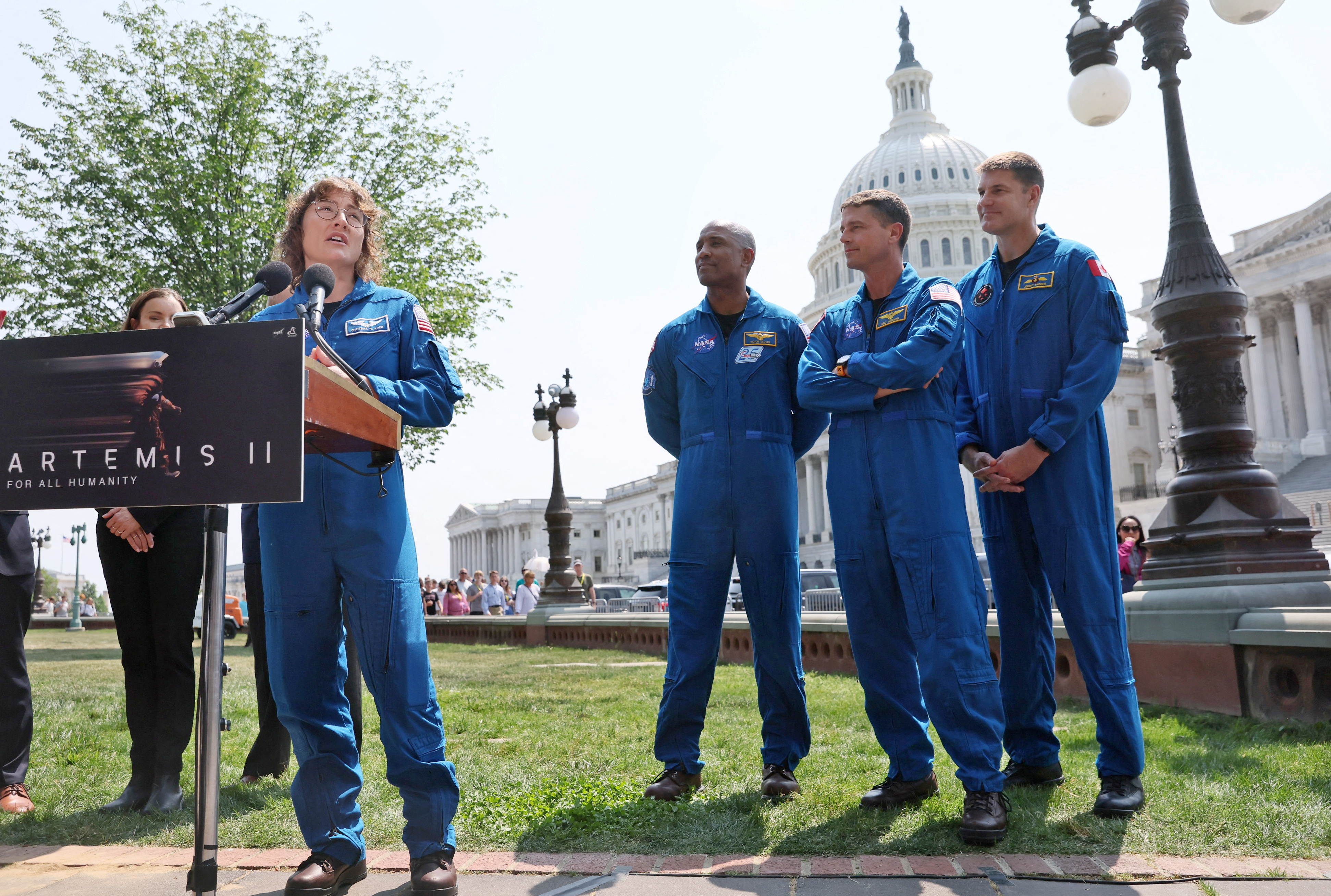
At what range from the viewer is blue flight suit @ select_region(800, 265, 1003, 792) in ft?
12.3

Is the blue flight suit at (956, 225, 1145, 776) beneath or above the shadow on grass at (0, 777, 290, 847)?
above

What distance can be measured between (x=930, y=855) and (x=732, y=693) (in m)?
5.71

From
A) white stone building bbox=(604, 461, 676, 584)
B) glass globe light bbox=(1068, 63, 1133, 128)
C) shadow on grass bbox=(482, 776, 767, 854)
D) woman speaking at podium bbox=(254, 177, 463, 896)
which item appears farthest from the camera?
white stone building bbox=(604, 461, 676, 584)

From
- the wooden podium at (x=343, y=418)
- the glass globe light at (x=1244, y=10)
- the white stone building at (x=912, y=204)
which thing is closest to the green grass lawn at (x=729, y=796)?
the wooden podium at (x=343, y=418)

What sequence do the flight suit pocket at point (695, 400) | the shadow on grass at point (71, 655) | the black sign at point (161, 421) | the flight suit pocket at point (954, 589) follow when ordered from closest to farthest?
1. the black sign at point (161, 421)
2. the flight suit pocket at point (954, 589)
3. the flight suit pocket at point (695, 400)
4. the shadow on grass at point (71, 655)

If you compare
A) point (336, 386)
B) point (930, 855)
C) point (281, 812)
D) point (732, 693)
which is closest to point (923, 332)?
point (930, 855)

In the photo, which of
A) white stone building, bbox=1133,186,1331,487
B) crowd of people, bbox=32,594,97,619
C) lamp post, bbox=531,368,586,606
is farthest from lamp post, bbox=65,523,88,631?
white stone building, bbox=1133,186,1331,487

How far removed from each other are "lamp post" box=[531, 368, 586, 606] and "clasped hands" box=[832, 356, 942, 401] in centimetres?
1612

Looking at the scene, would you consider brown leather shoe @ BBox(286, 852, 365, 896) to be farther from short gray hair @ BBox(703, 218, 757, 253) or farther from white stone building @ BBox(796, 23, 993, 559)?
white stone building @ BBox(796, 23, 993, 559)

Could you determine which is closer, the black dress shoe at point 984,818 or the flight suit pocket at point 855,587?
the black dress shoe at point 984,818

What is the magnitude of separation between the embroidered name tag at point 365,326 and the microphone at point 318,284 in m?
0.51

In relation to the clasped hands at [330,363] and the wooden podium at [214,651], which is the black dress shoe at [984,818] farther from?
the clasped hands at [330,363]

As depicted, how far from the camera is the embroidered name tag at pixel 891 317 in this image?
414 centimetres

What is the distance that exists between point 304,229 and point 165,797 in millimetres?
2603
